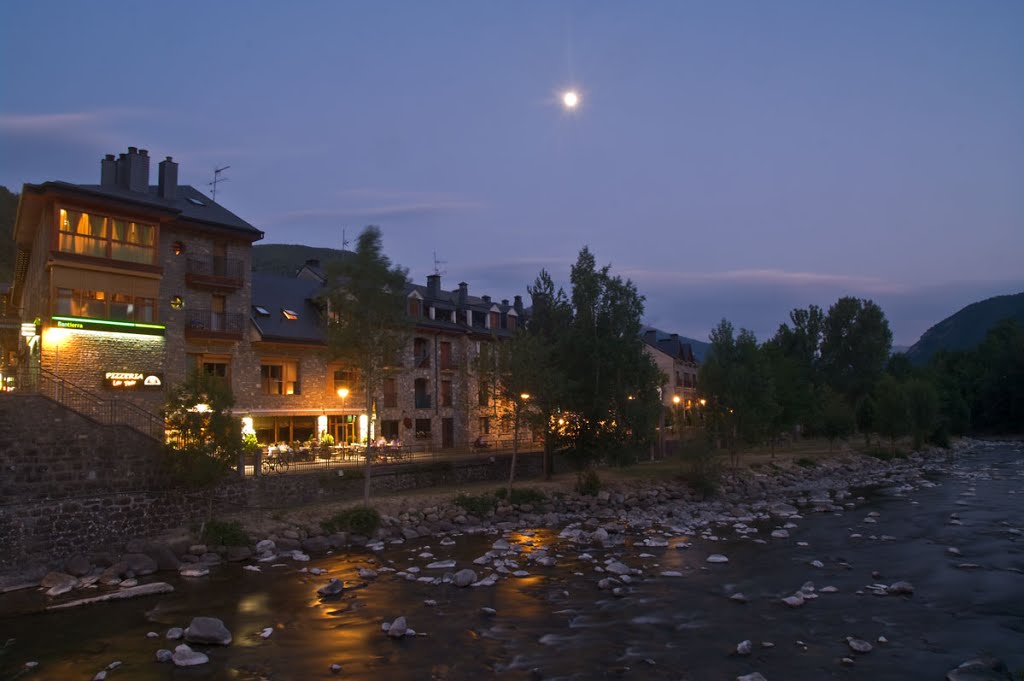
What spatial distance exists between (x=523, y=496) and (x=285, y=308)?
18488mm

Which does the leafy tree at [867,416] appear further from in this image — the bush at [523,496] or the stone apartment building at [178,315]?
the bush at [523,496]

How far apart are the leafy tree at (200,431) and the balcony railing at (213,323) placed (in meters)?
10.1

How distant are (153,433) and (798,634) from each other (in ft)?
76.6

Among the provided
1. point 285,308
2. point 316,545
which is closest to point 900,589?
point 316,545

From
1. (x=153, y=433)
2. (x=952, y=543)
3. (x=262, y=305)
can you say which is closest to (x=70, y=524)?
(x=153, y=433)

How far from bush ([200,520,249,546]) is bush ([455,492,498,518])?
33.4 feet

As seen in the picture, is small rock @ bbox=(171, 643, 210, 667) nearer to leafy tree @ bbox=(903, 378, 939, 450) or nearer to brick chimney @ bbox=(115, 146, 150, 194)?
brick chimney @ bbox=(115, 146, 150, 194)

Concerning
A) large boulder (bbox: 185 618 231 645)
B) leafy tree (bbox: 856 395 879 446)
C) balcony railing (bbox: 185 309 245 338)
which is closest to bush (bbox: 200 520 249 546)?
large boulder (bbox: 185 618 231 645)

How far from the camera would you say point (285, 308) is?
1639 inches

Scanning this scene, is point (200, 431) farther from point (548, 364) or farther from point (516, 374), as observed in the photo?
point (548, 364)

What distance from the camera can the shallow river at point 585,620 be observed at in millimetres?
13469

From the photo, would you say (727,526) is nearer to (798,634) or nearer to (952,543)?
(952,543)

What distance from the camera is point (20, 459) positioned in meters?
22.3

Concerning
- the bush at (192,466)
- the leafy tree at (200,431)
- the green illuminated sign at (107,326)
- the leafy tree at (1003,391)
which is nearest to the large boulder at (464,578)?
the bush at (192,466)
